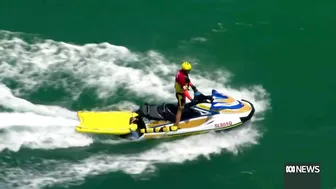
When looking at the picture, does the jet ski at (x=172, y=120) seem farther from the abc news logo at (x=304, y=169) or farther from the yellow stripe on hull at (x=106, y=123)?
the abc news logo at (x=304, y=169)

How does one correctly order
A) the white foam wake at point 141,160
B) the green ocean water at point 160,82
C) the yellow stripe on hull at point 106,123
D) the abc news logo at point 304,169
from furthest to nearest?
the yellow stripe on hull at point 106,123, the abc news logo at point 304,169, the green ocean water at point 160,82, the white foam wake at point 141,160

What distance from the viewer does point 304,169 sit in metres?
16.5

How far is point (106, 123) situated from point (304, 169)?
5.67 m

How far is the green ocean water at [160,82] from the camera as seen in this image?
16.2 metres

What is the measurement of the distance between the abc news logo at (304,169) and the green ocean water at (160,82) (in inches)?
8.2

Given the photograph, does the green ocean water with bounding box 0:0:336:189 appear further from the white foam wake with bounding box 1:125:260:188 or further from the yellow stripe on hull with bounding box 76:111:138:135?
the yellow stripe on hull with bounding box 76:111:138:135

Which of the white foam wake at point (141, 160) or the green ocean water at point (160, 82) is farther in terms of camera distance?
the green ocean water at point (160, 82)

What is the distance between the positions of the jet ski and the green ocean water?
0.31m

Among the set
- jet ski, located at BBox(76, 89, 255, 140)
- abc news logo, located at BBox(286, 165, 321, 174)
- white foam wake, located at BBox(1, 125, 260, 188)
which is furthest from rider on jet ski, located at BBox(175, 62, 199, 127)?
abc news logo, located at BBox(286, 165, 321, 174)

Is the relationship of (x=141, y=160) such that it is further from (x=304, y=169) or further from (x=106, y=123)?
(x=304, y=169)

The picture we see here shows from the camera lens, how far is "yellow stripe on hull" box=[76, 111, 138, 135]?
55.7 ft

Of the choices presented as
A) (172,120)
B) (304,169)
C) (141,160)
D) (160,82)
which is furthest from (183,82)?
(304,169)

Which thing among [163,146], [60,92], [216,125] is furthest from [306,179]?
[60,92]

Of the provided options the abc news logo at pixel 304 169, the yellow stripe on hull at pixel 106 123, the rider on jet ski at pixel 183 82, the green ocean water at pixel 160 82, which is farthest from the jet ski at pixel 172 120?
the abc news logo at pixel 304 169
